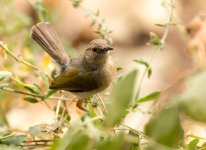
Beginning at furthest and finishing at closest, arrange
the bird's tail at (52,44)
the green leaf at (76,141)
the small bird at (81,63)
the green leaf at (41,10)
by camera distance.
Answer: the bird's tail at (52,44) → the small bird at (81,63) → the green leaf at (41,10) → the green leaf at (76,141)

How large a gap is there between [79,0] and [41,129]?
100 cm

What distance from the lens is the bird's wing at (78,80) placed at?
2734 mm

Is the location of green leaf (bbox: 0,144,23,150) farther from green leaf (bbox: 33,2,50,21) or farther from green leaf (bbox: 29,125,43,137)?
green leaf (bbox: 33,2,50,21)

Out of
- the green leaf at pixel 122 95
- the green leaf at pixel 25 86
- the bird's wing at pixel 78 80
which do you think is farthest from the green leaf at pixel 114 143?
the bird's wing at pixel 78 80

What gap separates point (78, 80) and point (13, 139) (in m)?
1.43

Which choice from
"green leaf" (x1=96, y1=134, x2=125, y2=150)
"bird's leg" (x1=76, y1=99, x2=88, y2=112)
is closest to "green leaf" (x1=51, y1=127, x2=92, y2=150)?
"green leaf" (x1=96, y1=134, x2=125, y2=150)

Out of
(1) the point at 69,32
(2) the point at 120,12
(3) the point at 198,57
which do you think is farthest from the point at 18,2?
(3) the point at 198,57

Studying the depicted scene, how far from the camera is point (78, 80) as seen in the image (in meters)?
2.96

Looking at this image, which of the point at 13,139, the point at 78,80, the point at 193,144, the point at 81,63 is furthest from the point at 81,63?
the point at 193,144

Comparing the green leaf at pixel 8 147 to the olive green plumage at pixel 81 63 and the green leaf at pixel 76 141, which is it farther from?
the olive green plumage at pixel 81 63

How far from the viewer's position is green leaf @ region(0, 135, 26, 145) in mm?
1544

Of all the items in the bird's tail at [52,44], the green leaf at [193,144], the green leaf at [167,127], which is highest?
the bird's tail at [52,44]

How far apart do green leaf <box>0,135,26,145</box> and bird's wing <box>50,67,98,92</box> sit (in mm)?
1023

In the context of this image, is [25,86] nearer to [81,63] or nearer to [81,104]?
[81,104]
